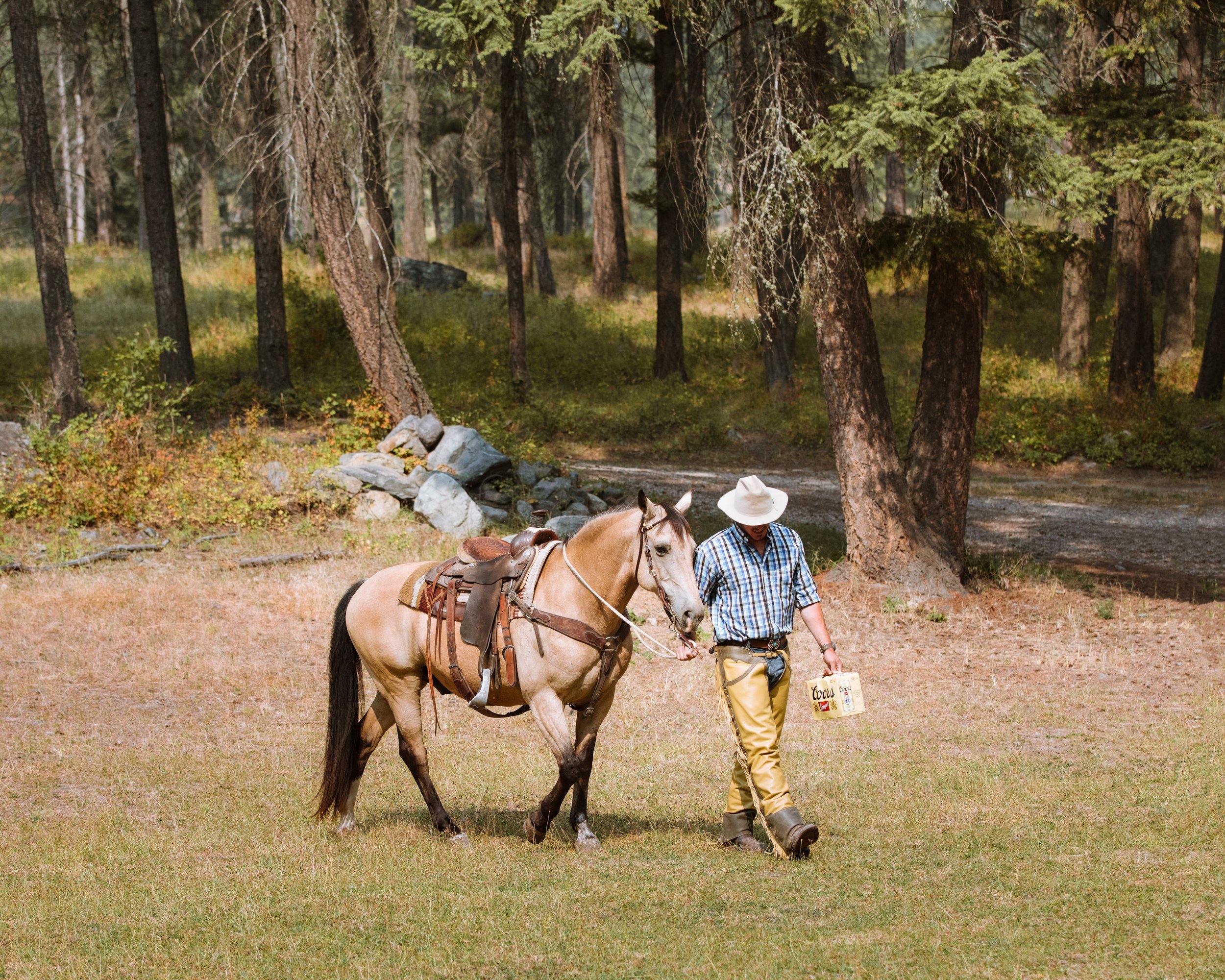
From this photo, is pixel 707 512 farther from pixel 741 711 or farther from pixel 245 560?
pixel 741 711

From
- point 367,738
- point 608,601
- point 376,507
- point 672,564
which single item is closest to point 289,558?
point 376,507

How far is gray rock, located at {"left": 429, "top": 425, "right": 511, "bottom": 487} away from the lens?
56.0 feet

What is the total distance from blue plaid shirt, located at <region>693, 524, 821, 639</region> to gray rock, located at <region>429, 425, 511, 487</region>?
1081 cm

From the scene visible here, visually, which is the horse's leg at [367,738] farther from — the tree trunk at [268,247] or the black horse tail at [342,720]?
the tree trunk at [268,247]

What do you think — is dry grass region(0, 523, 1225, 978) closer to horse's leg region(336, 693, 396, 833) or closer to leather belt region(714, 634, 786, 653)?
horse's leg region(336, 693, 396, 833)

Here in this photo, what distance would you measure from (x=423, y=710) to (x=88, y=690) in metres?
3.05

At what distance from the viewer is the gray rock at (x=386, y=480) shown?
16.3 m

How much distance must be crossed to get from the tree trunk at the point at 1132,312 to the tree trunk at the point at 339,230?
1488 centimetres

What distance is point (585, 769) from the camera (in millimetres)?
6551

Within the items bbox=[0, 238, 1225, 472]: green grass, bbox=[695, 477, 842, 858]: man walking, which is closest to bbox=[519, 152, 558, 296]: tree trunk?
bbox=[0, 238, 1225, 472]: green grass

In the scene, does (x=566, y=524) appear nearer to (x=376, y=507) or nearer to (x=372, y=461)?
(x=376, y=507)

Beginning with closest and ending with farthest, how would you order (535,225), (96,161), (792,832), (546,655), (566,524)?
1. (792,832)
2. (546,655)
3. (566,524)
4. (535,225)
5. (96,161)

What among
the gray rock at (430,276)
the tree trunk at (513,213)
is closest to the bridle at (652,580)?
the tree trunk at (513,213)

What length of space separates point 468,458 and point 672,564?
11.5 meters
